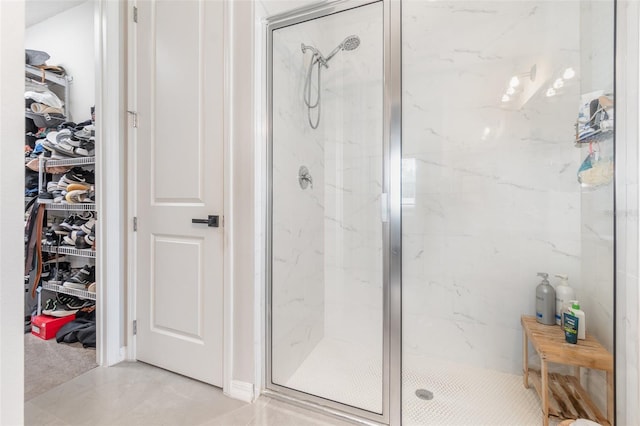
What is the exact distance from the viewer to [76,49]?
8.64 feet

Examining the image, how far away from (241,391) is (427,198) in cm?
157

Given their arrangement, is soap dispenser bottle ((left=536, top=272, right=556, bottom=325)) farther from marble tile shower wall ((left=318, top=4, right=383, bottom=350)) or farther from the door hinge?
the door hinge

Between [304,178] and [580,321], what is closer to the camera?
[580,321]

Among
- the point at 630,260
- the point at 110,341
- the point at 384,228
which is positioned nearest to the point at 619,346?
the point at 630,260

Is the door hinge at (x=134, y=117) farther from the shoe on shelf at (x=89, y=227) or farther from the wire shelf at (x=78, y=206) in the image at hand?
the shoe on shelf at (x=89, y=227)

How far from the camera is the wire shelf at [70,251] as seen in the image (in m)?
2.15

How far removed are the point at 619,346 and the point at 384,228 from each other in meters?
1.03

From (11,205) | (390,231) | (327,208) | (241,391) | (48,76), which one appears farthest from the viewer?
(48,76)

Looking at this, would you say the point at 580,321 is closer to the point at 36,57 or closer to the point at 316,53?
the point at 316,53

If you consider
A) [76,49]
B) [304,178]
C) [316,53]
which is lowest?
[304,178]

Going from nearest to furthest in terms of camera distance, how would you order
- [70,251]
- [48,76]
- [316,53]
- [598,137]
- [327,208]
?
[598,137] < [316,53] < [327,208] < [70,251] < [48,76]

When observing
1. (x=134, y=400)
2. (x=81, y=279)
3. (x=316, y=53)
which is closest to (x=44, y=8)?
(x=81, y=279)

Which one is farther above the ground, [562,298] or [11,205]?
[11,205]

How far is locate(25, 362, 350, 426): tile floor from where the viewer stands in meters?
1.38
